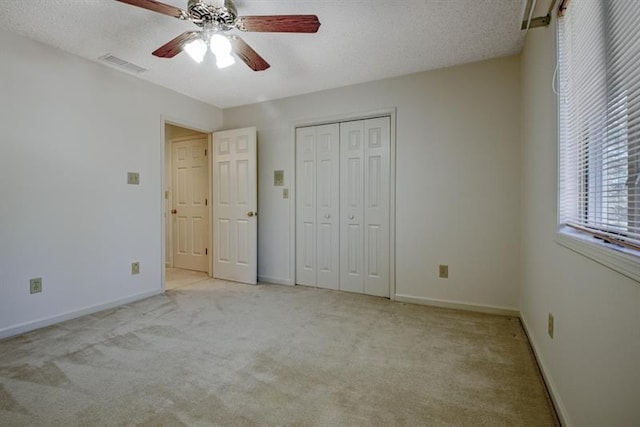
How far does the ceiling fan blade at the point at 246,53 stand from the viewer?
210cm

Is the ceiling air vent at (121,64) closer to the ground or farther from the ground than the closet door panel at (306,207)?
farther from the ground

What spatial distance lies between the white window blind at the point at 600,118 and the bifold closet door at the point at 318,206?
7.67ft

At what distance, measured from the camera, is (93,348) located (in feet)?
7.20

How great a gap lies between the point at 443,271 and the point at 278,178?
2.27 m

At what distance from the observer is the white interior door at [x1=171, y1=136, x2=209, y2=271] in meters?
4.78

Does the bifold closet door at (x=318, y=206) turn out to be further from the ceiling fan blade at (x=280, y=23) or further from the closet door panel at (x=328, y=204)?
the ceiling fan blade at (x=280, y=23)

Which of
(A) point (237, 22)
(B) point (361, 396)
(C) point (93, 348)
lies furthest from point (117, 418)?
(A) point (237, 22)

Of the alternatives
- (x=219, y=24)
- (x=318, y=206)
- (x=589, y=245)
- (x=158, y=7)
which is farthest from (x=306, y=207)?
(x=589, y=245)

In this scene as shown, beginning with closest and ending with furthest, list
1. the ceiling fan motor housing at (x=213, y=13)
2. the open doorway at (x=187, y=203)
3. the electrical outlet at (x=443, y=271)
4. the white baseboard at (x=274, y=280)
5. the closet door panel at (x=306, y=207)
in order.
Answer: the ceiling fan motor housing at (x=213, y=13)
the electrical outlet at (x=443, y=271)
the closet door panel at (x=306, y=207)
the white baseboard at (x=274, y=280)
the open doorway at (x=187, y=203)

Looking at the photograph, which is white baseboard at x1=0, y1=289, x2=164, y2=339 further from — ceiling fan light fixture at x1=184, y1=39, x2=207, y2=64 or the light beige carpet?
ceiling fan light fixture at x1=184, y1=39, x2=207, y2=64

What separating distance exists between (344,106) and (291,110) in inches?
29.1

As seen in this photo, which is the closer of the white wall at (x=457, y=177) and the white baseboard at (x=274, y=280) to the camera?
the white wall at (x=457, y=177)

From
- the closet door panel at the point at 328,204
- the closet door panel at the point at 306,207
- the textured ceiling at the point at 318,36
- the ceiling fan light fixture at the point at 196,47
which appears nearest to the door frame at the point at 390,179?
the closet door panel at the point at 306,207

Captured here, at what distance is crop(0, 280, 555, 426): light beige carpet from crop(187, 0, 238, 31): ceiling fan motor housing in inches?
85.6
